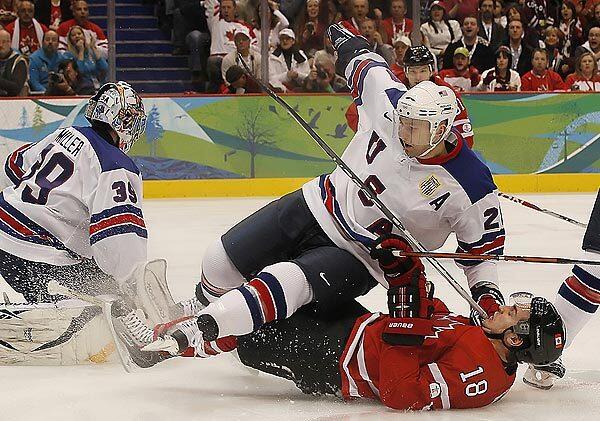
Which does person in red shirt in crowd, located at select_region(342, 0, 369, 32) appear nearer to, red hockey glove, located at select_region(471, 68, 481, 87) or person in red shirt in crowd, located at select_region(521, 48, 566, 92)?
red hockey glove, located at select_region(471, 68, 481, 87)

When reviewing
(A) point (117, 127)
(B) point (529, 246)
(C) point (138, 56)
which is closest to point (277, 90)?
(C) point (138, 56)

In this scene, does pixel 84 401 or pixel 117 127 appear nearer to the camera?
pixel 84 401

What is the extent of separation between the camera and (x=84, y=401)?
2.78m

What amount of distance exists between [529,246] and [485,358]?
9.29 ft

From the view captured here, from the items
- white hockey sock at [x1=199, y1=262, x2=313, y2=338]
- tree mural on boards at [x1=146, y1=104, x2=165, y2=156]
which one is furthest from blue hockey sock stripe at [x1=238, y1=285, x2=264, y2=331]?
tree mural on boards at [x1=146, y1=104, x2=165, y2=156]

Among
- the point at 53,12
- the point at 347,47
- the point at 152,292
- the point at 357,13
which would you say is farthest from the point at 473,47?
the point at 152,292

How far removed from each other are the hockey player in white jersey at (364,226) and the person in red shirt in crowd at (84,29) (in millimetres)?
4855

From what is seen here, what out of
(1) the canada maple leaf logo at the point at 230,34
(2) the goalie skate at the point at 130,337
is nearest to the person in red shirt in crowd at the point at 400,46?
(1) the canada maple leaf logo at the point at 230,34

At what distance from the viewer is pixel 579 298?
9.21 feet

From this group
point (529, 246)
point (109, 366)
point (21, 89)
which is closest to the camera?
point (109, 366)

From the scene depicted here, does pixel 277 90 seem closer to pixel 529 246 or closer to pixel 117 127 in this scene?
pixel 529 246

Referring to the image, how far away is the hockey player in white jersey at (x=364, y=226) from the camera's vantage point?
268 cm

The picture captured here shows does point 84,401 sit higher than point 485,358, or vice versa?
point 485,358

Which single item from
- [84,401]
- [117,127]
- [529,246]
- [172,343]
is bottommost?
[529,246]
